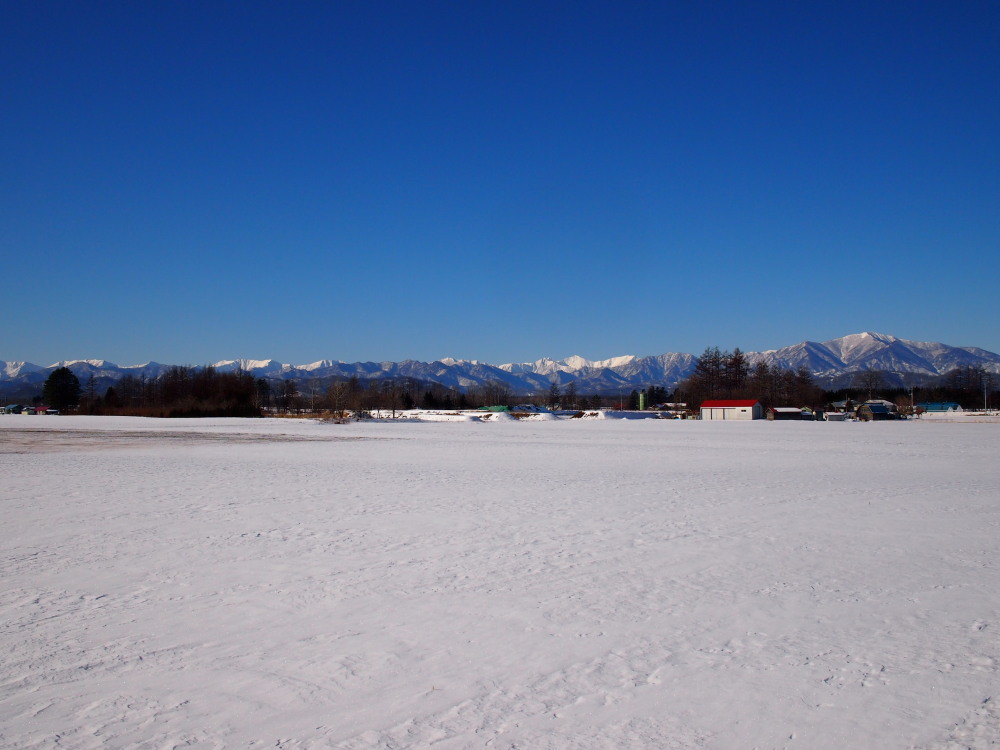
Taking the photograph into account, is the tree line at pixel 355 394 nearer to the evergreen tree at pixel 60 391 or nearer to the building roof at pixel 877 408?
the evergreen tree at pixel 60 391

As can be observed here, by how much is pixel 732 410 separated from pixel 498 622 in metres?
87.4

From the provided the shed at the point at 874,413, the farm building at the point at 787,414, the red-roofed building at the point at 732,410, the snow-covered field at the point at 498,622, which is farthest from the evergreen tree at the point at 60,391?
the snow-covered field at the point at 498,622

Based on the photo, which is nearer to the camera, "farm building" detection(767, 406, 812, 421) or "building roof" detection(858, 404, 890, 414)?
"building roof" detection(858, 404, 890, 414)

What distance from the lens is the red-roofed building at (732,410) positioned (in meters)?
87.4

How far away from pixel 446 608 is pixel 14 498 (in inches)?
452

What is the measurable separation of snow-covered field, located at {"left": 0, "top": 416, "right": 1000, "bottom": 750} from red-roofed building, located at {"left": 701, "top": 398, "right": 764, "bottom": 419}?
76174mm

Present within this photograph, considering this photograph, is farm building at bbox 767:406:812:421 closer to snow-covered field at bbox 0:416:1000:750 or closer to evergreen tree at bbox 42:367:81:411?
snow-covered field at bbox 0:416:1000:750

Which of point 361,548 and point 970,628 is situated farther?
point 361,548

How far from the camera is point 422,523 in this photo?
1141cm

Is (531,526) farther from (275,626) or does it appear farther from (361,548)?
(275,626)

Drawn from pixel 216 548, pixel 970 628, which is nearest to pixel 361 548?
pixel 216 548

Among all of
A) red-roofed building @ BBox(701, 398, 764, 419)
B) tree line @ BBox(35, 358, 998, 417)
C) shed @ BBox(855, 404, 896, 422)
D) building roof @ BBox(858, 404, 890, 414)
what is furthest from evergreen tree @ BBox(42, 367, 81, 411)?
building roof @ BBox(858, 404, 890, 414)

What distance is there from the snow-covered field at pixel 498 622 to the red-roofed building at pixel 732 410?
250 feet

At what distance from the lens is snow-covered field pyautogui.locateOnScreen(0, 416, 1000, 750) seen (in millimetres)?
4477
